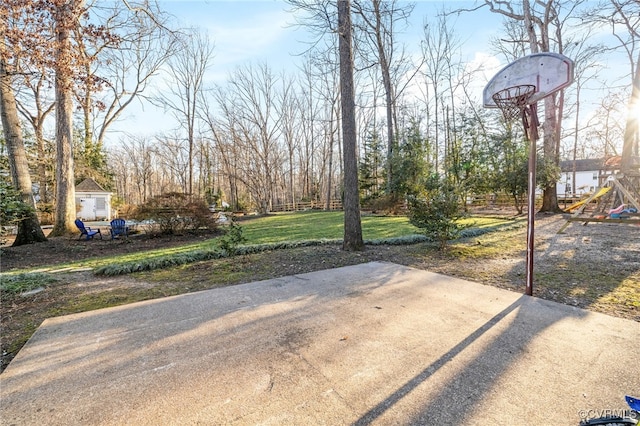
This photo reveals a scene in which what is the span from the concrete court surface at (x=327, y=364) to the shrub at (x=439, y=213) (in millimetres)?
2638

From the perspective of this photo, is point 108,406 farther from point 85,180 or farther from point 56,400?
point 85,180

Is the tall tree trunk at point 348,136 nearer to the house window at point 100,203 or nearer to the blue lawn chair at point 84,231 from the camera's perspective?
the blue lawn chair at point 84,231

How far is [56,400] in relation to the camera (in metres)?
1.68

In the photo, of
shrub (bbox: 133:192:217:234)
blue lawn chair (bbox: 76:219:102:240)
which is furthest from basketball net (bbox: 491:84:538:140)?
blue lawn chair (bbox: 76:219:102:240)

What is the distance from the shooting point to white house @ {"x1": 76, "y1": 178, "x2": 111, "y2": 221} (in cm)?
1950

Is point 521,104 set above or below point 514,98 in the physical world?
below

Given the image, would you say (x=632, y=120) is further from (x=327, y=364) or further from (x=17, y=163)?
(x=17, y=163)

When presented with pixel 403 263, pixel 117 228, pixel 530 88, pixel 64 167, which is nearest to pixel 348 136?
pixel 403 263

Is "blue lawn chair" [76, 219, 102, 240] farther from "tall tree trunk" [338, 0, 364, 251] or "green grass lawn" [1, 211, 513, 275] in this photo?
"tall tree trunk" [338, 0, 364, 251]

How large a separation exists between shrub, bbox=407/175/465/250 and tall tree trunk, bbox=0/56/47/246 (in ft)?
31.8

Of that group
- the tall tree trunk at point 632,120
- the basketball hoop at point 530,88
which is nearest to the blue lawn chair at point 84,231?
the basketball hoop at point 530,88

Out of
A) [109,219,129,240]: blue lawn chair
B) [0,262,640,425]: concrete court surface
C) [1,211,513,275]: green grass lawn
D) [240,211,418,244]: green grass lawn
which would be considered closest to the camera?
[0,262,640,425]: concrete court surface

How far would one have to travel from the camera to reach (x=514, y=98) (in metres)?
3.67

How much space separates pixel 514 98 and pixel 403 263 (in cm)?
294
